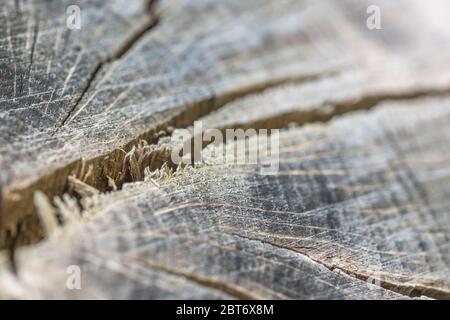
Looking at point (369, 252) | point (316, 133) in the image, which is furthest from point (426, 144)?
point (369, 252)

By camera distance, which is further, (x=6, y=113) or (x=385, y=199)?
(x=385, y=199)

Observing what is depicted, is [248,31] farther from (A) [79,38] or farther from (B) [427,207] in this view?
(B) [427,207]

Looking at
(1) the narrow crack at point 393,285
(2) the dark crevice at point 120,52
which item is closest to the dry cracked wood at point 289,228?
(1) the narrow crack at point 393,285

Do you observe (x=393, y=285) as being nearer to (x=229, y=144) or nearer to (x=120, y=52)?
(x=229, y=144)

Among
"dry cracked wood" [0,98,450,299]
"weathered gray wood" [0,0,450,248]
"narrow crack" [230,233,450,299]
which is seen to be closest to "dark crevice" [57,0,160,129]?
"weathered gray wood" [0,0,450,248]

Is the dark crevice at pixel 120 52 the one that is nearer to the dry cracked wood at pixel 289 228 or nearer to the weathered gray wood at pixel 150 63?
the weathered gray wood at pixel 150 63

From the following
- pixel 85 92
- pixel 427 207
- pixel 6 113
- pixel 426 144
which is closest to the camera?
pixel 6 113
